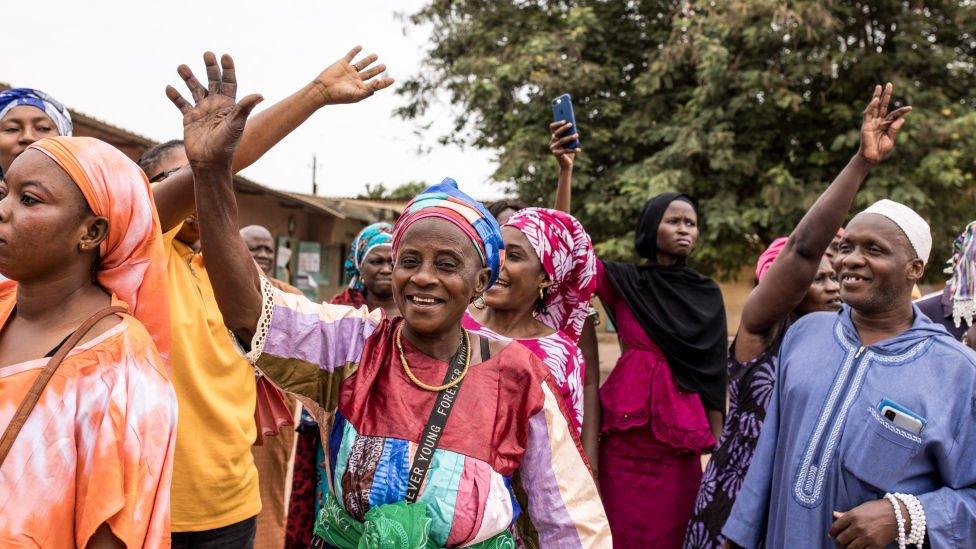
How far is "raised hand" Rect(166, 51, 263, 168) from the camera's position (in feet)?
6.03

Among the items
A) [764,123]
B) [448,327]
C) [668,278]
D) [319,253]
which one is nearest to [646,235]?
[668,278]

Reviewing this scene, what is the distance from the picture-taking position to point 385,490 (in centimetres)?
192

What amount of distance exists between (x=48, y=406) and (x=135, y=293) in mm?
355

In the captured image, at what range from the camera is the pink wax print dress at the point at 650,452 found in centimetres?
366

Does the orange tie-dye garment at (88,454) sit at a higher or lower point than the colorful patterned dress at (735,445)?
higher

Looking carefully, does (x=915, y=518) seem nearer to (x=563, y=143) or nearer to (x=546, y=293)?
(x=546, y=293)

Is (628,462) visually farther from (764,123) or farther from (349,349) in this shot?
(764,123)

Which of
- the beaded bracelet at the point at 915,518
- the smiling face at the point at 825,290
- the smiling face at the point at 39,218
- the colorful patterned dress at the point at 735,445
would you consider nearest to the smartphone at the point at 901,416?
the beaded bracelet at the point at 915,518

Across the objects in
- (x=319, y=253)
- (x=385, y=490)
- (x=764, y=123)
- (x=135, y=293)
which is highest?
(x=764, y=123)

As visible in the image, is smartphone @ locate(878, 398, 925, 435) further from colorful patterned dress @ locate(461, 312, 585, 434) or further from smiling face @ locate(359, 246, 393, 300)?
smiling face @ locate(359, 246, 393, 300)

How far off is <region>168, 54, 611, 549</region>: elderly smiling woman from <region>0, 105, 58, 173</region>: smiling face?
4.38 feet

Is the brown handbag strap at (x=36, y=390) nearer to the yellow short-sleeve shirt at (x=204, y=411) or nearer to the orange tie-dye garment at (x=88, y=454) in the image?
the orange tie-dye garment at (x=88, y=454)

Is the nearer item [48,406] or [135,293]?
[48,406]

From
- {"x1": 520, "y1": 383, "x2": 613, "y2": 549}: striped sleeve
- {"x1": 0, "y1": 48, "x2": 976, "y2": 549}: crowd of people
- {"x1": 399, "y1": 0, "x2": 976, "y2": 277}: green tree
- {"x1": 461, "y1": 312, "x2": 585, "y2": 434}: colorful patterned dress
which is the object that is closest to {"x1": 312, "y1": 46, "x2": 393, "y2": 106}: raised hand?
{"x1": 0, "y1": 48, "x2": 976, "y2": 549}: crowd of people
